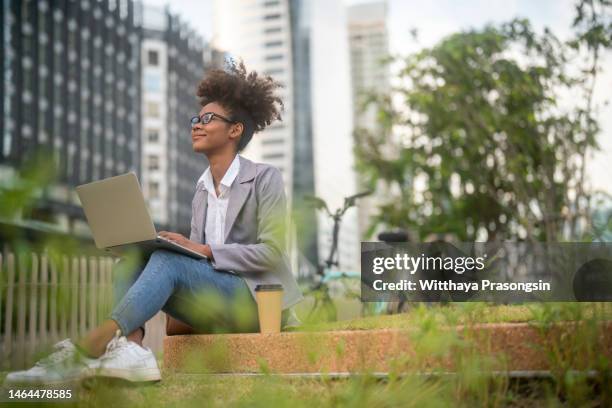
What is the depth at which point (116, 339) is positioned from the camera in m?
2.99

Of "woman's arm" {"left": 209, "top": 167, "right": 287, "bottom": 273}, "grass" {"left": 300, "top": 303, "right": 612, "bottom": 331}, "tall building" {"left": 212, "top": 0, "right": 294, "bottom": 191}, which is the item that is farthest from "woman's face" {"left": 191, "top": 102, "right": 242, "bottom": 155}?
"tall building" {"left": 212, "top": 0, "right": 294, "bottom": 191}

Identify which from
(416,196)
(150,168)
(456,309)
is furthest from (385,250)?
(150,168)

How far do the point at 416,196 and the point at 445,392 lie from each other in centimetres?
1931

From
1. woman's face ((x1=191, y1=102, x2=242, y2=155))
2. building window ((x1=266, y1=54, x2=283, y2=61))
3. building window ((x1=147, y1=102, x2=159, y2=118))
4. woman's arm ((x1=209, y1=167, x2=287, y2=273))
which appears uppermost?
building window ((x1=266, y1=54, x2=283, y2=61))

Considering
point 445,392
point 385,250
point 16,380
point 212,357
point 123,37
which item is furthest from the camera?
point 123,37

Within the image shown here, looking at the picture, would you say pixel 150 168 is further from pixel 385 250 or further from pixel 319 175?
pixel 385 250

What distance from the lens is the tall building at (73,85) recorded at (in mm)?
41406

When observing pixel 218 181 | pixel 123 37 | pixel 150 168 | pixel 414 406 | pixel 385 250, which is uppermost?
pixel 123 37

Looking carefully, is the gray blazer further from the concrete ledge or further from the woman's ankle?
the woman's ankle

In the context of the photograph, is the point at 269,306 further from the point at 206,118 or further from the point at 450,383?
the point at 450,383

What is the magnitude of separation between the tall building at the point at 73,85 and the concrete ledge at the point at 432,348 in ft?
111

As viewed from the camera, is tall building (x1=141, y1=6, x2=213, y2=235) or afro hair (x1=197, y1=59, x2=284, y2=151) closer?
afro hair (x1=197, y1=59, x2=284, y2=151)

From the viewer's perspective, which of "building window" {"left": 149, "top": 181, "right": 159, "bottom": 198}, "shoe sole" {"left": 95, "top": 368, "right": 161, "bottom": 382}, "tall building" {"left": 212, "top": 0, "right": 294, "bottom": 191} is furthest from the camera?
"tall building" {"left": 212, "top": 0, "right": 294, "bottom": 191}

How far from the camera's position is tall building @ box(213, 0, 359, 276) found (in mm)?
108438
